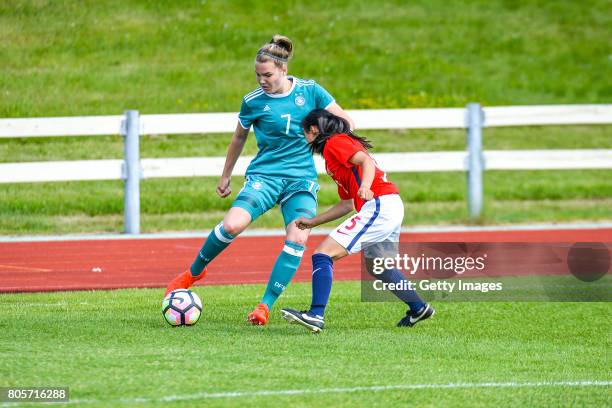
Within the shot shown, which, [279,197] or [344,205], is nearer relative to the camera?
[344,205]

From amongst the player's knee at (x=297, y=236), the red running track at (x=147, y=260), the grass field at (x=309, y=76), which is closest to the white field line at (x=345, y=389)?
the player's knee at (x=297, y=236)

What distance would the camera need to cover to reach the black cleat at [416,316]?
25.6 ft

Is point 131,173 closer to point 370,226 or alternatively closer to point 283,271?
point 283,271

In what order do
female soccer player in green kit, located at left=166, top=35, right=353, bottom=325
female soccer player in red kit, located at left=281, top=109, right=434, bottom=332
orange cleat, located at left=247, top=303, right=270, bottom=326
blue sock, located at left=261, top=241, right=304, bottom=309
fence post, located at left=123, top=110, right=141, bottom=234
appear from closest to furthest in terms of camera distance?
female soccer player in red kit, located at left=281, top=109, right=434, bottom=332 → orange cleat, located at left=247, top=303, right=270, bottom=326 → blue sock, located at left=261, top=241, right=304, bottom=309 → female soccer player in green kit, located at left=166, top=35, right=353, bottom=325 → fence post, located at left=123, top=110, right=141, bottom=234

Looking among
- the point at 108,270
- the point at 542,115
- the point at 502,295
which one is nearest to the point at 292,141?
the point at 502,295

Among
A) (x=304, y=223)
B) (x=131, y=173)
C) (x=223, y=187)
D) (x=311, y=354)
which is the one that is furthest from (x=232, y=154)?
(x=131, y=173)

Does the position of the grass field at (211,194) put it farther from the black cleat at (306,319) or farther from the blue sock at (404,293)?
the black cleat at (306,319)

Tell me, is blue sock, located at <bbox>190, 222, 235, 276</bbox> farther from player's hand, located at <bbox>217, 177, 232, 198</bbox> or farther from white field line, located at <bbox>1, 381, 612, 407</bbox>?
white field line, located at <bbox>1, 381, 612, 407</bbox>

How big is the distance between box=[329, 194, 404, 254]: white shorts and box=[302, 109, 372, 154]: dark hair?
1.33ft

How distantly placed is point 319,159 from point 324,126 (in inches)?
302

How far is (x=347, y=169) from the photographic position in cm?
754

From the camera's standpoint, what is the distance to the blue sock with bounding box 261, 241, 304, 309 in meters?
7.89

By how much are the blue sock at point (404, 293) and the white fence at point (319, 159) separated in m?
7.52
